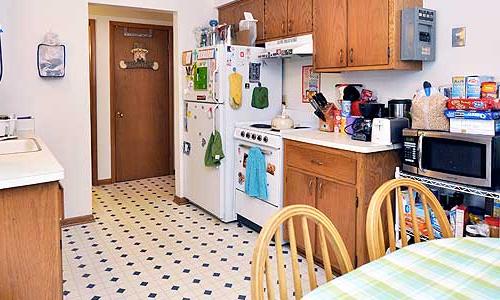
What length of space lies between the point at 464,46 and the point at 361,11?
2.23ft

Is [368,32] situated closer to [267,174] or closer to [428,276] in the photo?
[267,174]

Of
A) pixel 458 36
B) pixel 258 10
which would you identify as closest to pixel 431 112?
pixel 458 36

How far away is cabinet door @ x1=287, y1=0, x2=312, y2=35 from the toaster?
3.90 ft

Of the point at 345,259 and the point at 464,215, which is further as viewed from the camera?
the point at 464,215

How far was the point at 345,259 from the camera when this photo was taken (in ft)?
4.22

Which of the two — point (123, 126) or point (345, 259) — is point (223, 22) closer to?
point (123, 126)

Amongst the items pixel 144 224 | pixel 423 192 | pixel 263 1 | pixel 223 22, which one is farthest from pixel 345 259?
pixel 223 22

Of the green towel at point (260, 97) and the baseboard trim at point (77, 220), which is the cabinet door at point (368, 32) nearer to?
the green towel at point (260, 97)

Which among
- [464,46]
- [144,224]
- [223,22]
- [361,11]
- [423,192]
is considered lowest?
[144,224]

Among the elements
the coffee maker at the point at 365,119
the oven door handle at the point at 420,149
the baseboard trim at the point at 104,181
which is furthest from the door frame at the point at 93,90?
the oven door handle at the point at 420,149

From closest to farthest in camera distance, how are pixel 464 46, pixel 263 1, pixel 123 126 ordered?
pixel 464 46
pixel 263 1
pixel 123 126

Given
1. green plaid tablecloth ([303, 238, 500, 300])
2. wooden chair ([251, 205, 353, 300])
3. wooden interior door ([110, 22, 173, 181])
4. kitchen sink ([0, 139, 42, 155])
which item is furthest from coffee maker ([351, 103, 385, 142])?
wooden interior door ([110, 22, 173, 181])

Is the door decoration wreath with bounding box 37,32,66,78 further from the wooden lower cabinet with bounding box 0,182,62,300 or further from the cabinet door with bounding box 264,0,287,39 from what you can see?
the wooden lower cabinet with bounding box 0,182,62,300

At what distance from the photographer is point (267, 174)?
344 cm
